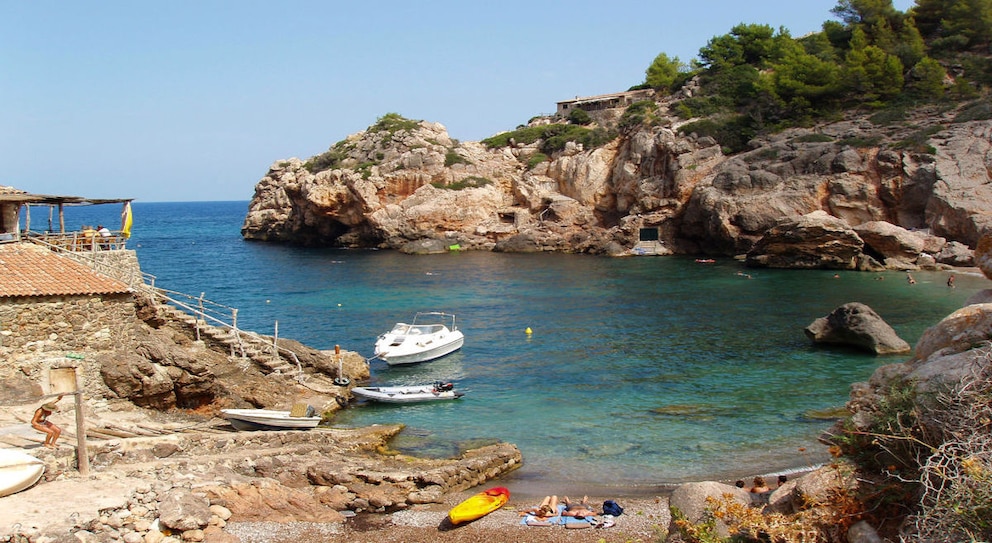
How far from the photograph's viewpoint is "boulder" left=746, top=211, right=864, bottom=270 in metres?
53.2

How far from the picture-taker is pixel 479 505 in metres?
15.8

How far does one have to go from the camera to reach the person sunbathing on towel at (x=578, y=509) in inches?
613

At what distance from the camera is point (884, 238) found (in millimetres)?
53156

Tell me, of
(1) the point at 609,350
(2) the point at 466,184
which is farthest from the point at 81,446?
(2) the point at 466,184

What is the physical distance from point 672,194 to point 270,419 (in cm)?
5538

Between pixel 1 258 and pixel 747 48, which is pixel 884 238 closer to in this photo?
pixel 747 48

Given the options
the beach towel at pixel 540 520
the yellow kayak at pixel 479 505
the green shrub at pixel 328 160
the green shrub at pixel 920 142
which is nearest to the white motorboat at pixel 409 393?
the yellow kayak at pixel 479 505

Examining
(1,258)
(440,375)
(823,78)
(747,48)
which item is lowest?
(440,375)

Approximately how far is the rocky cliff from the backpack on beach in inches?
1722

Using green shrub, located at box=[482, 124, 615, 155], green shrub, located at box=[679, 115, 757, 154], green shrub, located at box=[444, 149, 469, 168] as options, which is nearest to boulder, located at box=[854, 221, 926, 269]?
green shrub, located at box=[679, 115, 757, 154]

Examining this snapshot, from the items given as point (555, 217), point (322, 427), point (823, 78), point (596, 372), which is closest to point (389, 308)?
point (596, 372)

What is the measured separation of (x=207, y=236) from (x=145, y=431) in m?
108

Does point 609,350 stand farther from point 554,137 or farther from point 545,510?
point 554,137

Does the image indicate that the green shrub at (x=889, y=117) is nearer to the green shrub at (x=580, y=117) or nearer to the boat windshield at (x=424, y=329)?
the green shrub at (x=580, y=117)
